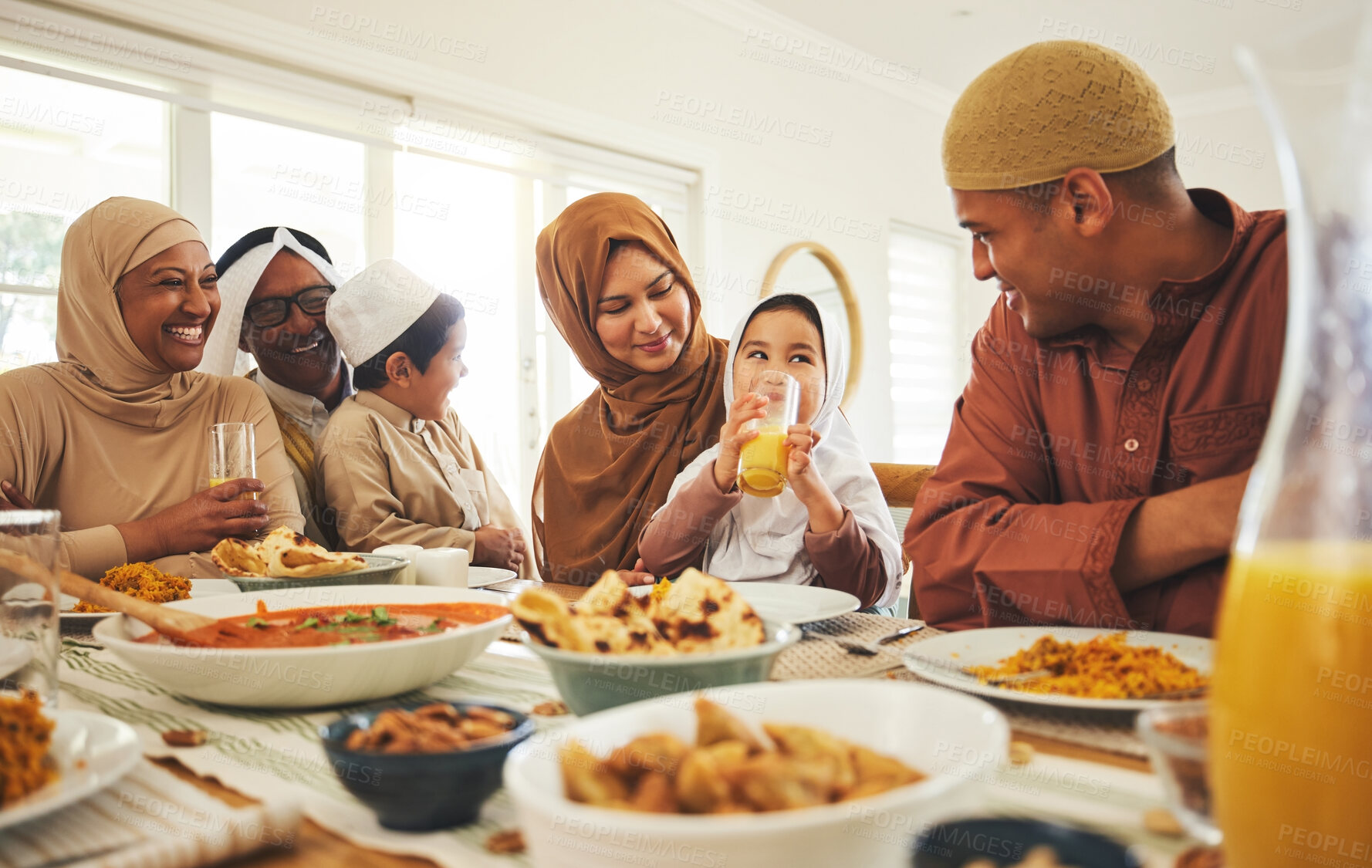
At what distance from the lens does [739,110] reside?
5258mm

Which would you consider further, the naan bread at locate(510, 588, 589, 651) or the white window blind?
the white window blind

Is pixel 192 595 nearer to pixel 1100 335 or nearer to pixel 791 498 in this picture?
pixel 791 498

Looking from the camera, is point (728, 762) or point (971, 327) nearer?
point (728, 762)

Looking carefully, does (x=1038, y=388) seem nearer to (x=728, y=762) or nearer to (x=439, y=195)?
(x=728, y=762)

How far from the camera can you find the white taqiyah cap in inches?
103

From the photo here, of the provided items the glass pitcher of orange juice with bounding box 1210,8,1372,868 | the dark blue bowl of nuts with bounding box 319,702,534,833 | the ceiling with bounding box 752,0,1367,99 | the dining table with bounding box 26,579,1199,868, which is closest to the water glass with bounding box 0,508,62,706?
the dining table with bounding box 26,579,1199,868

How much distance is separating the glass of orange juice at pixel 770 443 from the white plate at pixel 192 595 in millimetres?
857

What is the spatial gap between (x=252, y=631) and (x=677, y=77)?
175 inches

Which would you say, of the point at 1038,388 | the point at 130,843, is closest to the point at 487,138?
the point at 1038,388

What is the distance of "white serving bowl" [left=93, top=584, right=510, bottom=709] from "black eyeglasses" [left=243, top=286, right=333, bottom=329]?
1.94m

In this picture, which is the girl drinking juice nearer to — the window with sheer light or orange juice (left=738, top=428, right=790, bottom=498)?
orange juice (left=738, top=428, right=790, bottom=498)

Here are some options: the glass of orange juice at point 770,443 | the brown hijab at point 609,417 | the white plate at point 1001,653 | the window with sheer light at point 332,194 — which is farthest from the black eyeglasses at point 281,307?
the white plate at point 1001,653

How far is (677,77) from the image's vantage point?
4.92 metres

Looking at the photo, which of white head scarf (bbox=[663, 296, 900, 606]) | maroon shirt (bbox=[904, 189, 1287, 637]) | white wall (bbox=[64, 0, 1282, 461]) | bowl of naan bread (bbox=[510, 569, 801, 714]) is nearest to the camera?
bowl of naan bread (bbox=[510, 569, 801, 714])
